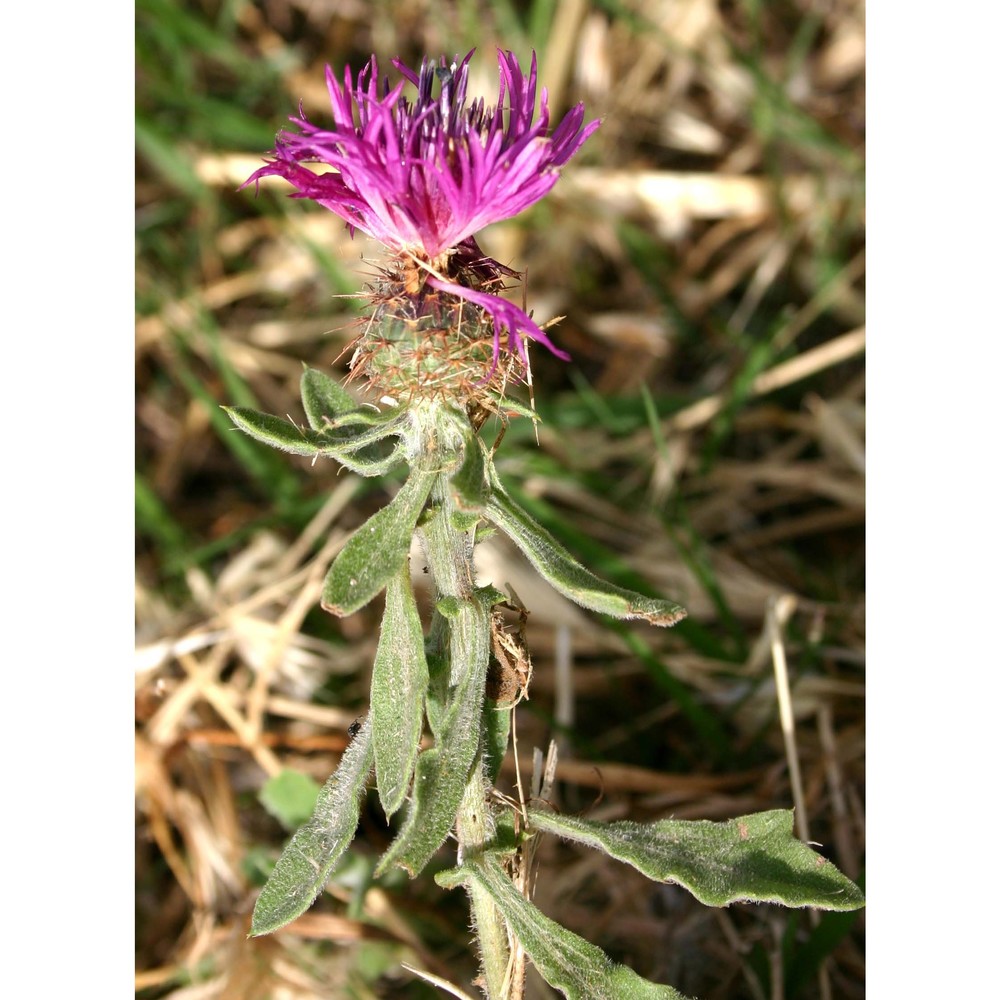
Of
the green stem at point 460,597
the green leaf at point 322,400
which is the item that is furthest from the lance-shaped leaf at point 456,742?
the green leaf at point 322,400

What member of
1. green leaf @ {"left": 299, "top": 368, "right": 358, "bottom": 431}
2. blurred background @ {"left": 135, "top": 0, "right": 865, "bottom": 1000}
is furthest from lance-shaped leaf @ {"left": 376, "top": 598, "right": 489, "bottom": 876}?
blurred background @ {"left": 135, "top": 0, "right": 865, "bottom": 1000}

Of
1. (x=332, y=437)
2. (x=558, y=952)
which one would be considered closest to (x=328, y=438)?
(x=332, y=437)

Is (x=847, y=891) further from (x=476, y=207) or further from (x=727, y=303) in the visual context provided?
(x=727, y=303)

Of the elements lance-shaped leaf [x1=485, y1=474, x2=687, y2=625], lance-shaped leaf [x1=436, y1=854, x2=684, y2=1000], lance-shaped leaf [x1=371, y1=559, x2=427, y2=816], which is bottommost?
lance-shaped leaf [x1=436, y1=854, x2=684, y2=1000]

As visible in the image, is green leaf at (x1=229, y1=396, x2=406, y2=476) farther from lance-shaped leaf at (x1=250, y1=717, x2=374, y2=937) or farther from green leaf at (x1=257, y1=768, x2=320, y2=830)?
green leaf at (x1=257, y1=768, x2=320, y2=830)

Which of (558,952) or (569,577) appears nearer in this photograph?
(569,577)

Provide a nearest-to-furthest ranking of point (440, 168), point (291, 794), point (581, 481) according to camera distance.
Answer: point (440, 168) < point (291, 794) < point (581, 481)

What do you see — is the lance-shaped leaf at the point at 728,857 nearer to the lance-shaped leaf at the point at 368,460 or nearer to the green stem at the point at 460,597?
→ the green stem at the point at 460,597

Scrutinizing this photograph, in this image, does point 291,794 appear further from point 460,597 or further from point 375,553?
point 375,553
